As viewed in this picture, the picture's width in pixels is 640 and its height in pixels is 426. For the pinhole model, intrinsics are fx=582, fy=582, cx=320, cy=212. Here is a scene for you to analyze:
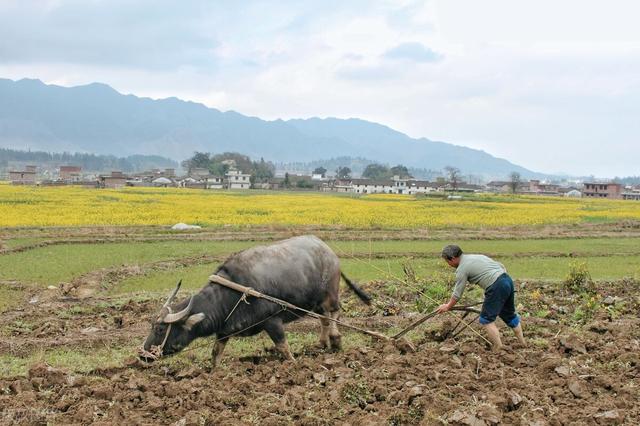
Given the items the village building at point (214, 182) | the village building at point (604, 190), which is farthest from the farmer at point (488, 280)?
the village building at point (604, 190)

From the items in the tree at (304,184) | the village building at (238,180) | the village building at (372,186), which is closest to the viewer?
the tree at (304,184)

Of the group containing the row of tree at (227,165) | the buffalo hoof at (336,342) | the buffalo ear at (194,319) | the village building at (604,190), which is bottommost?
the buffalo hoof at (336,342)

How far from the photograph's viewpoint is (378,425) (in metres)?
5.53

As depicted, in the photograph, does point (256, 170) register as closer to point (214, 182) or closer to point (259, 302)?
point (214, 182)

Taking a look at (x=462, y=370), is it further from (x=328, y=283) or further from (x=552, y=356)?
(x=328, y=283)

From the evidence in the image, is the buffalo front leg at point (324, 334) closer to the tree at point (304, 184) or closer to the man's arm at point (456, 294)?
the man's arm at point (456, 294)

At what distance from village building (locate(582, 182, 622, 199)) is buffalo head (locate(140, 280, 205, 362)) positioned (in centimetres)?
10453

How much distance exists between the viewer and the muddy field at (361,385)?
19.0 ft

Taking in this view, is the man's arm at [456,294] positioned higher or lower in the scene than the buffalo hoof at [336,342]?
higher

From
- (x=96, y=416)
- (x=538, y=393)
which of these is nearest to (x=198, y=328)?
(x=96, y=416)

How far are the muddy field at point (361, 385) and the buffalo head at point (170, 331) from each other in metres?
0.29

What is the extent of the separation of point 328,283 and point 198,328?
2148 mm

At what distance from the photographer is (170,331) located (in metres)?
7.50

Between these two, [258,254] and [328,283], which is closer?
[258,254]
